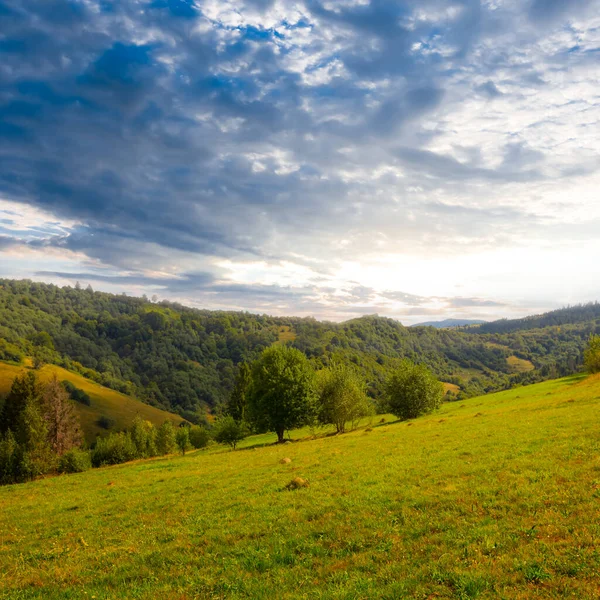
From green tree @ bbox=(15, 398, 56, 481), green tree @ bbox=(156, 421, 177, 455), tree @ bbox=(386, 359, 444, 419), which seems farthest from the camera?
green tree @ bbox=(156, 421, 177, 455)

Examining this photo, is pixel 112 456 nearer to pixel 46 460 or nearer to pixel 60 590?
pixel 46 460

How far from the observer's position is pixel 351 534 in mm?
12820

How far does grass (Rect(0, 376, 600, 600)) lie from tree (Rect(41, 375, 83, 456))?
2599 inches

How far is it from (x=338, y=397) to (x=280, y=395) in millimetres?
13881

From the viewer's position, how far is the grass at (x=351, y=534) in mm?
9625

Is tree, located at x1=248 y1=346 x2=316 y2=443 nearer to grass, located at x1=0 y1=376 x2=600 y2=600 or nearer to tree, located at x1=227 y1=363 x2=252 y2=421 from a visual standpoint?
grass, located at x1=0 y1=376 x2=600 y2=600

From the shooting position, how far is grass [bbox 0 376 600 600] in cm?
962

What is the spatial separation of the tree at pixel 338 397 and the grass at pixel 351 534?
4081 cm

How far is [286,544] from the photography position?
12812mm

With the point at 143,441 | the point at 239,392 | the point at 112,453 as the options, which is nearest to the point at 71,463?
the point at 112,453

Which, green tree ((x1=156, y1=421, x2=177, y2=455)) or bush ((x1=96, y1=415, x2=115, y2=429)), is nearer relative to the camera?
green tree ((x1=156, y1=421, x2=177, y2=455))

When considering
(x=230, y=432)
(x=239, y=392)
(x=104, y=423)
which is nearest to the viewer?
(x=230, y=432)

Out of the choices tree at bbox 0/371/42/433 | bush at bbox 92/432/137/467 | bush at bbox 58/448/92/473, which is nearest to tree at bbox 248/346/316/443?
bush at bbox 58/448/92/473

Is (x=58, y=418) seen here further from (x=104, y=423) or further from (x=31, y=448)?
(x=104, y=423)
